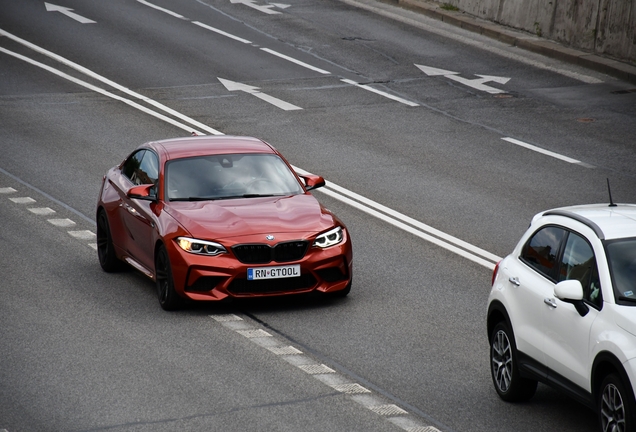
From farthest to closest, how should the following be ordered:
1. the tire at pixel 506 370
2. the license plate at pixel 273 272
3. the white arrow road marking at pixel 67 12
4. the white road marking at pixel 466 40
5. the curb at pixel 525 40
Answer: the white arrow road marking at pixel 67 12 < the white road marking at pixel 466 40 < the curb at pixel 525 40 < the license plate at pixel 273 272 < the tire at pixel 506 370

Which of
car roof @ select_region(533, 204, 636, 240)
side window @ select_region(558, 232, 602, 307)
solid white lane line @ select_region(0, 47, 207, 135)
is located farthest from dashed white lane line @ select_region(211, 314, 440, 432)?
solid white lane line @ select_region(0, 47, 207, 135)

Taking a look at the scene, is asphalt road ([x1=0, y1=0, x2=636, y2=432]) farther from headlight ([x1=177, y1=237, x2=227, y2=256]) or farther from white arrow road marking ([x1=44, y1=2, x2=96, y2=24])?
headlight ([x1=177, y1=237, x2=227, y2=256])

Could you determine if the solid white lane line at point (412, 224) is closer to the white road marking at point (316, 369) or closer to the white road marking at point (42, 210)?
the white road marking at point (42, 210)

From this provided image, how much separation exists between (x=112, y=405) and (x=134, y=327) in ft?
Result: 7.86

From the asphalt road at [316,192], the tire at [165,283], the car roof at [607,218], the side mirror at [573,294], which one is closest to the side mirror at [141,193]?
the tire at [165,283]

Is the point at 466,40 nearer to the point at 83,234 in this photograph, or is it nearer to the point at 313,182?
the point at 83,234

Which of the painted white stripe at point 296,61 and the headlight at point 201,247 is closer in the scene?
the headlight at point 201,247

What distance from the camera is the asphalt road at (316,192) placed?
946cm

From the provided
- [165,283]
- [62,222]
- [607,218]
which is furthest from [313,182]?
[607,218]

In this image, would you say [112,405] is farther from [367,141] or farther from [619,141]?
[619,141]

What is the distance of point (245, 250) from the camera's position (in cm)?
1191

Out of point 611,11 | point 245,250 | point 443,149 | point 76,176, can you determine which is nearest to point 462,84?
point 611,11

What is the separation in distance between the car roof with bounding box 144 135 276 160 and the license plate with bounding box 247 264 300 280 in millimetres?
2025

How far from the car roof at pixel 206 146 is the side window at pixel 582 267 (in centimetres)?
553
